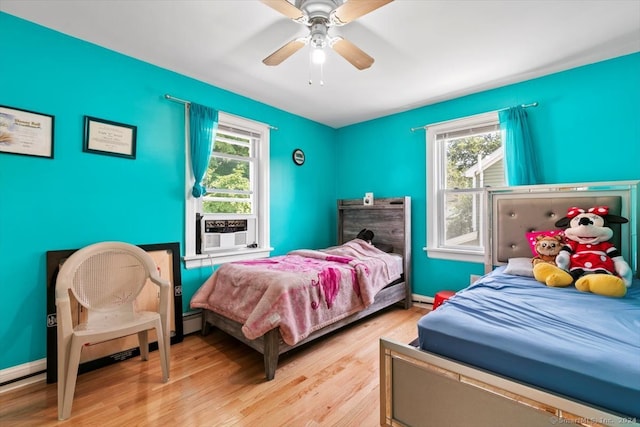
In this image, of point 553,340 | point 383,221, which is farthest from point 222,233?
point 553,340

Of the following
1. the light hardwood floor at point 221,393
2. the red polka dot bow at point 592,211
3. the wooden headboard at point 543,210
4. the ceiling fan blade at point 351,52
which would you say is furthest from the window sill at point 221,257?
the red polka dot bow at point 592,211

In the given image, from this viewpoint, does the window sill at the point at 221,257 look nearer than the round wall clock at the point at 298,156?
Yes

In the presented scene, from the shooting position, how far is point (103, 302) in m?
2.05

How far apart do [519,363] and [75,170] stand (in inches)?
120

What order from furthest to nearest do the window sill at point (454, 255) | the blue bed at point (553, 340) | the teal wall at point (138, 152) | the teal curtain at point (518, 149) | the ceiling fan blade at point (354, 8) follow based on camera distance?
the window sill at point (454, 255) → the teal curtain at point (518, 149) → the teal wall at point (138, 152) → the ceiling fan blade at point (354, 8) → the blue bed at point (553, 340)

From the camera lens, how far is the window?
3.18 meters

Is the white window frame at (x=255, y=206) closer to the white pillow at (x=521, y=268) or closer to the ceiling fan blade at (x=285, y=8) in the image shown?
the ceiling fan blade at (x=285, y=8)

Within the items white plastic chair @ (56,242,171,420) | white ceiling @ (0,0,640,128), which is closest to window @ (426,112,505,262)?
white ceiling @ (0,0,640,128)

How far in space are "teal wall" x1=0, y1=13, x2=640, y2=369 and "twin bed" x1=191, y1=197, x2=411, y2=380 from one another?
0.97ft

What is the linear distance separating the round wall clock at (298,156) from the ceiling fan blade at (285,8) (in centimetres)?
221

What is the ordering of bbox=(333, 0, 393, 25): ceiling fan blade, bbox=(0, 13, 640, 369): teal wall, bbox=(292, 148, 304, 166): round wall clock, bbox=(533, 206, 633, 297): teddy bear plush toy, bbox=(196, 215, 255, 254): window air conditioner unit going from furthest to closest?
1. bbox=(292, 148, 304, 166): round wall clock
2. bbox=(196, 215, 255, 254): window air conditioner unit
3. bbox=(0, 13, 640, 369): teal wall
4. bbox=(533, 206, 633, 297): teddy bear plush toy
5. bbox=(333, 0, 393, 25): ceiling fan blade

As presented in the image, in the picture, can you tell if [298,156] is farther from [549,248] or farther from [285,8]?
[549,248]

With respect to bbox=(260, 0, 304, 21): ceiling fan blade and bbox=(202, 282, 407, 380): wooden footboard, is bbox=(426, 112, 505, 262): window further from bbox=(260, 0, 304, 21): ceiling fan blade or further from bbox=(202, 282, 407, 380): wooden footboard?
bbox=(260, 0, 304, 21): ceiling fan blade

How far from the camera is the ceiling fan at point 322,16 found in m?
1.56
